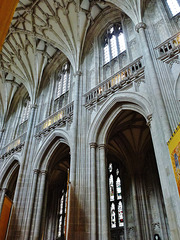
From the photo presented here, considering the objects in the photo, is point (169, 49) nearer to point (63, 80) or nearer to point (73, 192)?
point (73, 192)

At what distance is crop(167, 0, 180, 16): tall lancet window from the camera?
368 inches

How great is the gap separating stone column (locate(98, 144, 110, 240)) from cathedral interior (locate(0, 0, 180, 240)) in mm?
40

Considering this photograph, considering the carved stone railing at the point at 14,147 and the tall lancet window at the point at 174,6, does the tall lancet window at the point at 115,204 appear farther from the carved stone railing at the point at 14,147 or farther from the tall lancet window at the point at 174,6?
the tall lancet window at the point at 174,6

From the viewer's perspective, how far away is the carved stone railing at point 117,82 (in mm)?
8511

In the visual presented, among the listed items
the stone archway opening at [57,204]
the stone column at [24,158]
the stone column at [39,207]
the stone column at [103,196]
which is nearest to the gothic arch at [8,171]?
the stone column at [24,158]

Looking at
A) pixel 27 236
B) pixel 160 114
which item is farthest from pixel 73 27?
pixel 27 236

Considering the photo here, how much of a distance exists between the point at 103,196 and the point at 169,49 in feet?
19.4

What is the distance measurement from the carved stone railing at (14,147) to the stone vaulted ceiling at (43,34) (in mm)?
2823

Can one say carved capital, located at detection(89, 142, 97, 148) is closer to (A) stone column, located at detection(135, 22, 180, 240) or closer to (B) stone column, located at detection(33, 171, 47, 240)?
(A) stone column, located at detection(135, 22, 180, 240)

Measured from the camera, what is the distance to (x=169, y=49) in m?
7.86

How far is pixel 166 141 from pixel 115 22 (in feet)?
30.7

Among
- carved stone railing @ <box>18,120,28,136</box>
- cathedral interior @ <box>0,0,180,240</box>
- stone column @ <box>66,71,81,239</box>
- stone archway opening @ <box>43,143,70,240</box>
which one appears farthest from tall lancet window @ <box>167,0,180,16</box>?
carved stone railing @ <box>18,120,28,136</box>

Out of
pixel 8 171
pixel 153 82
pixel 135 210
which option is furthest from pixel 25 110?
pixel 153 82

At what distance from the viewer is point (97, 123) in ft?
30.2
